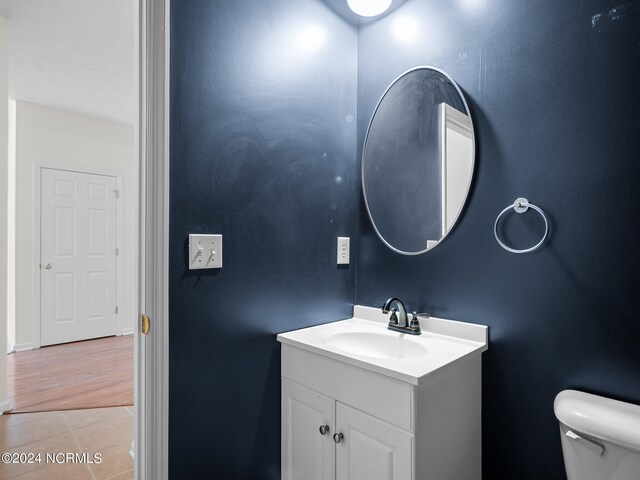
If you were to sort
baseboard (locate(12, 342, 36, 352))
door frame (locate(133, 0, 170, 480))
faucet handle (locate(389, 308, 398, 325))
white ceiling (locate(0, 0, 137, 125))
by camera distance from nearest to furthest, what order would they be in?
door frame (locate(133, 0, 170, 480)) → faucet handle (locate(389, 308, 398, 325)) → white ceiling (locate(0, 0, 137, 125)) → baseboard (locate(12, 342, 36, 352))

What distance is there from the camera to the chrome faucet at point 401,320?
1.47m

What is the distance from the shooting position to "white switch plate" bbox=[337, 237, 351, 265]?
172 cm

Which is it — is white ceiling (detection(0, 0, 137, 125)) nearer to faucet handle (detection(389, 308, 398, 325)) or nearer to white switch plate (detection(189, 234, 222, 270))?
white switch plate (detection(189, 234, 222, 270))

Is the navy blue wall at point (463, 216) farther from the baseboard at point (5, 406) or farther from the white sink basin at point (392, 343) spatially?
the baseboard at point (5, 406)

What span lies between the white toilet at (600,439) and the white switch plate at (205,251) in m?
1.13

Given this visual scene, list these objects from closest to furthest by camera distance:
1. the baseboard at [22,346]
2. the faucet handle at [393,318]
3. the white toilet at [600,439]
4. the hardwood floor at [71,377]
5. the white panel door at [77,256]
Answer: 1. the white toilet at [600,439]
2. the faucet handle at [393,318]
3. the hardwood floor at [71,377]
4. the baseboard at [22,346]
5. the white panel door at [77,256]

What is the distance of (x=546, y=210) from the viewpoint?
4.02 ft

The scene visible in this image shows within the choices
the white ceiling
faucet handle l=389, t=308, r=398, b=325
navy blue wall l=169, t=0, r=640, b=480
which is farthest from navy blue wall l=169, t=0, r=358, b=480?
the white ceiling

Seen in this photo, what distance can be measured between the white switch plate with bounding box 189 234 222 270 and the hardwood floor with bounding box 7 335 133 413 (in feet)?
6.40

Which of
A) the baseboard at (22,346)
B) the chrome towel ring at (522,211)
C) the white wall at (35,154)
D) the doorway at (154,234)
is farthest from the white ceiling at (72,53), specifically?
the baseboard at (22,346)

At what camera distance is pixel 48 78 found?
3.26m

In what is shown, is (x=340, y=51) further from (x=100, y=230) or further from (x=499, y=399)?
(x=100, y=230)

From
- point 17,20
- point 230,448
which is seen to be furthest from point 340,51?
point 17,20

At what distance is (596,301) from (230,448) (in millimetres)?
1298
